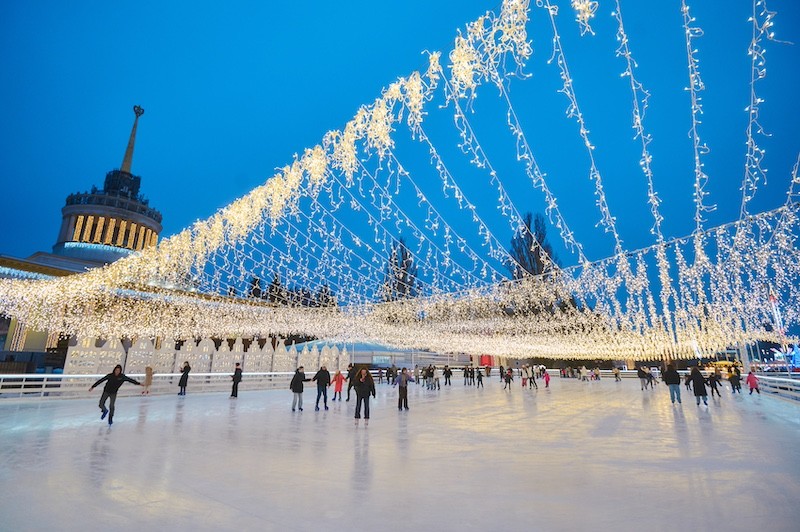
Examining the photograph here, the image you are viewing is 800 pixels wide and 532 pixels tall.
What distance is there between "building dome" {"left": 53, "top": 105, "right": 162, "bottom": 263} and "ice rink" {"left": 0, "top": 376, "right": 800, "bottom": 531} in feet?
136

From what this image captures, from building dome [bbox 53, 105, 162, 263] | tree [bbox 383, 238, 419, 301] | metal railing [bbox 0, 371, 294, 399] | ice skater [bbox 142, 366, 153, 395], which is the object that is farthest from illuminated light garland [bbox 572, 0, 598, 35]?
building dome [bbox 53, 105, 162, 263]

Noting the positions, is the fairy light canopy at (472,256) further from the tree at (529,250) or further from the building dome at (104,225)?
the building dome at (104,225)

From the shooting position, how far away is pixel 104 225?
146 feet

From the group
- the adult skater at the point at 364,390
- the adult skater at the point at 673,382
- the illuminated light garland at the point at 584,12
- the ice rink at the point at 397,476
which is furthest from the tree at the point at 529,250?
the illuminated light garland at the point at 584,12

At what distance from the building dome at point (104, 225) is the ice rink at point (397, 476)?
136ft

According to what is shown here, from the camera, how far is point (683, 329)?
84.3 ft

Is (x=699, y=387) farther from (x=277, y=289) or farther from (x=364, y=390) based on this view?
(x=277, y=289)

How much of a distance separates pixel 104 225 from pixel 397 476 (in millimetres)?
51399

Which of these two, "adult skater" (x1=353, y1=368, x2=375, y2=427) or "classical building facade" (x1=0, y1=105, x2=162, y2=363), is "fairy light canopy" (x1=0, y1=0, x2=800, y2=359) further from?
"classical building facade" (x1=0, y1=105, x2=162, y2=363)

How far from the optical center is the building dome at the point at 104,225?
141ft

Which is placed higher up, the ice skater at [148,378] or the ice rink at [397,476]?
the ice skater at [148,378]

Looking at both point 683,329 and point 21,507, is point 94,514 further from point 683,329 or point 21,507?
point 683,329

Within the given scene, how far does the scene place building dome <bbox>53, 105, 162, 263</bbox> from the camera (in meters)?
42.9

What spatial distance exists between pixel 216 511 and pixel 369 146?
5572 mm
